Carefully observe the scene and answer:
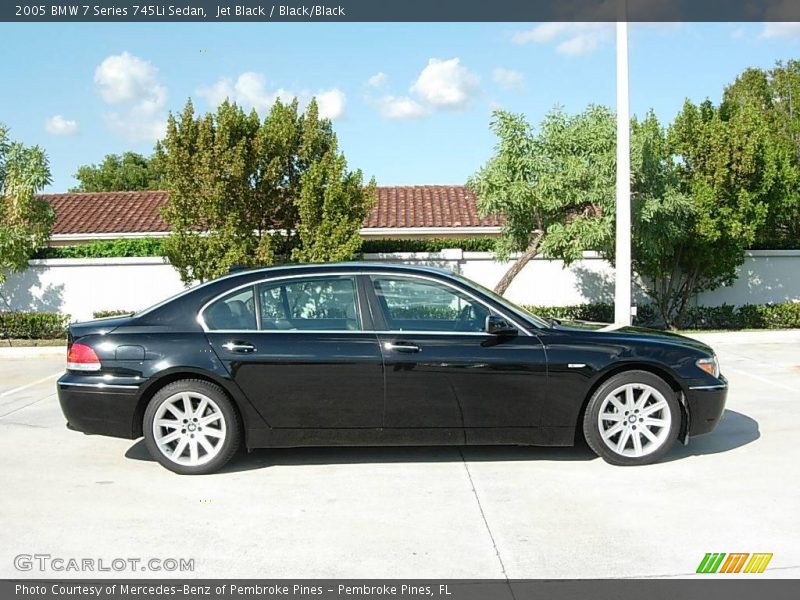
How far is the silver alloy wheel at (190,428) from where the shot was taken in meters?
6.06

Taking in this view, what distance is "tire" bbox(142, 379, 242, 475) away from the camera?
19.9 ft

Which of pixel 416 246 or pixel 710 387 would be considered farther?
pixel 416 246

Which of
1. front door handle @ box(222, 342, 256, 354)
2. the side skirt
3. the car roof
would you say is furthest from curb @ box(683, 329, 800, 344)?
front door handle @ box(222, 342, 256, 354)

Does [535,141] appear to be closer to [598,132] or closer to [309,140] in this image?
[598,132]

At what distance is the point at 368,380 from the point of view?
19.6ft

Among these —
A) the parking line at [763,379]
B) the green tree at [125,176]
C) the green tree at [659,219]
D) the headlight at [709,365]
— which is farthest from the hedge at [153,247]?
the green tree at [125,176]

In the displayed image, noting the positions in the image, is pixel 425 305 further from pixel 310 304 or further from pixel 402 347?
pixel 310 304

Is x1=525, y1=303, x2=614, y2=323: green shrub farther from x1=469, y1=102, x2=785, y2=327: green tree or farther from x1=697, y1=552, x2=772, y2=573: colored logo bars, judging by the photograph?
x1=697, y1=552, x2=772, y2=573: colored logo bars

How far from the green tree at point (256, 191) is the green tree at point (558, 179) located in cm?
269

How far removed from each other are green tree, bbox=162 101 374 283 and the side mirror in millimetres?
9502

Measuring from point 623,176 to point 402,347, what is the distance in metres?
7.97

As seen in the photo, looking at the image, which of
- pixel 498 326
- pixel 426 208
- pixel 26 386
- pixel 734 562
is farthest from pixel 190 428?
pixel 426 208

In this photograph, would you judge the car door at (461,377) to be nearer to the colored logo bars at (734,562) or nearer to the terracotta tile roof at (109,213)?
the colored logo bars at (734,562)
